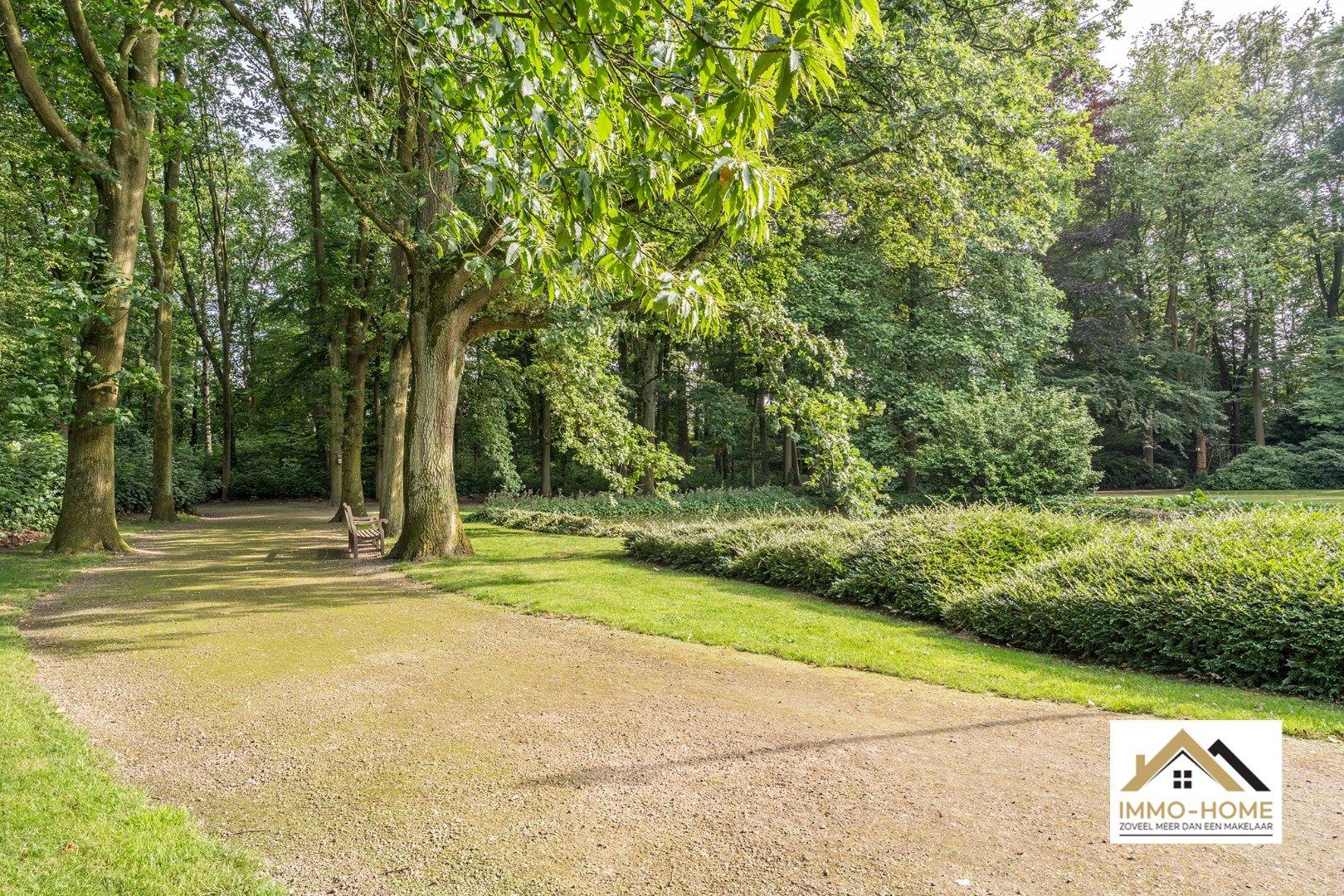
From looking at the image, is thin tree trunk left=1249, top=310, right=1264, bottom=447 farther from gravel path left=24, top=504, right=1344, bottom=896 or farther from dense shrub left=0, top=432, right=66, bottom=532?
dense shrub left=0, top=432, right=66, bottom=532

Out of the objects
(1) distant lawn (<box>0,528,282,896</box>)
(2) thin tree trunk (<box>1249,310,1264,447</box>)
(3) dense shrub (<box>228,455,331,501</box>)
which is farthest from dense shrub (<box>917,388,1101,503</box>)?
(3) dense shrub (<box>228,455,331,501</box>)

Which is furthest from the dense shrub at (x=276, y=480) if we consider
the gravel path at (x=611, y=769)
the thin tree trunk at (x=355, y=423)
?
the gravel path at (x=611, y=769)

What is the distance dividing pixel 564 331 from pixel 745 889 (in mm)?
10392

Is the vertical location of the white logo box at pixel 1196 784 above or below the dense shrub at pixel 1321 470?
below

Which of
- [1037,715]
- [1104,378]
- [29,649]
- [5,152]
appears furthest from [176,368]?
[1104,378]

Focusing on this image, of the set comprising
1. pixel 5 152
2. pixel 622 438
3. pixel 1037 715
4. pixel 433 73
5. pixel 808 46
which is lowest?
pixel 1037 715

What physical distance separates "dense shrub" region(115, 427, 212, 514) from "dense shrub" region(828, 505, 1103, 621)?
1916 centimetres

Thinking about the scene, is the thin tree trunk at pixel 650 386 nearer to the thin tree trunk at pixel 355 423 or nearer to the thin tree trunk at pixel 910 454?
the thin tree trunk at pixel 910 454

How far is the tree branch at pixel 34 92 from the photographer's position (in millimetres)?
9578

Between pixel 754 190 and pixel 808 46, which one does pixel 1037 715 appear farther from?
pixel 808 46

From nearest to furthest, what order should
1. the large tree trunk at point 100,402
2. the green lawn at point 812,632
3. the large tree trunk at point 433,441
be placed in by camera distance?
1. the green lawn at point 812,632
2. the large tree trunk at point 100,402
3. the large tree trunk at point 433,441

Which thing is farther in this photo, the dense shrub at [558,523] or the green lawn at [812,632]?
the dense shrub at [558,523]

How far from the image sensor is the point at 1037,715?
4977 mm

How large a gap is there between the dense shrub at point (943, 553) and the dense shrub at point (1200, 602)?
584 millimetres
